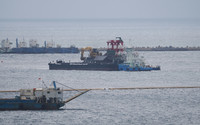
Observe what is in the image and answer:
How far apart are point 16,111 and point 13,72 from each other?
5597cm

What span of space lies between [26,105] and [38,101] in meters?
1.55

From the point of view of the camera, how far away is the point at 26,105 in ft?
259

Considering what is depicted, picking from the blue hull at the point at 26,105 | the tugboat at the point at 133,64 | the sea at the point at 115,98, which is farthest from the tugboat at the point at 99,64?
the blue hull at the point at 26,105

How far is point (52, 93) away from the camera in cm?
7800

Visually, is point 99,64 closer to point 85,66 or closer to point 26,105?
point 85,66

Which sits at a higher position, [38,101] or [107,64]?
[107,64]

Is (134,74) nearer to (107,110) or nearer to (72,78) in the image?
(72,78)

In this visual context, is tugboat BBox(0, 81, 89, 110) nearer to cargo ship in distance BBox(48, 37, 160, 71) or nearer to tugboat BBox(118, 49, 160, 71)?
tugboat BBox(118, 49, 160, 71)

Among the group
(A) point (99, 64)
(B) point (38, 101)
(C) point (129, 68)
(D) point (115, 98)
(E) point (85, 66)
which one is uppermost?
(A) point (99, 64)

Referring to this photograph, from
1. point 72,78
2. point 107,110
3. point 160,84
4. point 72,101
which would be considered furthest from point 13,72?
point 107,110

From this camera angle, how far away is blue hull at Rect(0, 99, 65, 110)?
78688mm

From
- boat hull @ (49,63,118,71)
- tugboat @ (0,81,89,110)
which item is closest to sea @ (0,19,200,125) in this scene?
tugboat @ (0,81,89,110)

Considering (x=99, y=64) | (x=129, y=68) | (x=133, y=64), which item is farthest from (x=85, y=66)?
(x=133, y=64)

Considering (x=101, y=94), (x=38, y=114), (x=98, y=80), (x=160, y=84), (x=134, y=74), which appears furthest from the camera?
(x=134, y=74)
